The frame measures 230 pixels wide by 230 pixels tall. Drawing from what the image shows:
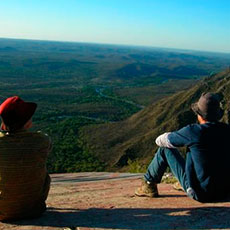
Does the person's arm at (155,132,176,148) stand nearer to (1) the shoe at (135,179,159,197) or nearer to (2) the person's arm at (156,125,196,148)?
(2) the person's arm at (156,125,196,148)

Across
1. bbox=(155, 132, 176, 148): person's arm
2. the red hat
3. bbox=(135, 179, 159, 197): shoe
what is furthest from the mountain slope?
the red hat

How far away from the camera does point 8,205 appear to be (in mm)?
4199

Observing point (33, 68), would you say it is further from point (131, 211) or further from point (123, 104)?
point (131, 211)

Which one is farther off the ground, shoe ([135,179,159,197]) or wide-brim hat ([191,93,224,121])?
wide-brim hat ([191,93,224,121])

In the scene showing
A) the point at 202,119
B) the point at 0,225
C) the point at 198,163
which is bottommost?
the point at 0,225

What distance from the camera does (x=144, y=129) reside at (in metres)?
45.6

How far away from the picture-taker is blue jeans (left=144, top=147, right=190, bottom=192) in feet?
15.8

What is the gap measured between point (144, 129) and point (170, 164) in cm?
4085

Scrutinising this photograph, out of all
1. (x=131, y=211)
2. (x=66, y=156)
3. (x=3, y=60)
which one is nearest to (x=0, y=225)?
(x=131, y=211)

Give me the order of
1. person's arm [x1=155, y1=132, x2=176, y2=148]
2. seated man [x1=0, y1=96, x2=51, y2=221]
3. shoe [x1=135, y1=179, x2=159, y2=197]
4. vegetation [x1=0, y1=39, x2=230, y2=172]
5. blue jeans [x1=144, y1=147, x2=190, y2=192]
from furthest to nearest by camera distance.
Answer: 1. vegetation [x1=0, y1=39, x2=230, y2=172]
2. shoe [x1=135, y1=179, x2=159, y2=197]
3. blue jeans [x1=144, y1=147, x2=190, y2=192]
4. person's arm [x1=155, y1=132, x2=176, y2=148]
5. seated man [x1=0, y1=96, x2=51, y2=221]

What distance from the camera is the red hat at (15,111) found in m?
4.00

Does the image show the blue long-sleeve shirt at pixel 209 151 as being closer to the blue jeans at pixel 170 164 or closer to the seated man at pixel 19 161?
the blue jeans at pixel 170 164

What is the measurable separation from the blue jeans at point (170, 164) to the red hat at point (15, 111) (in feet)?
5.93

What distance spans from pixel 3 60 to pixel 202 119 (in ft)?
541
